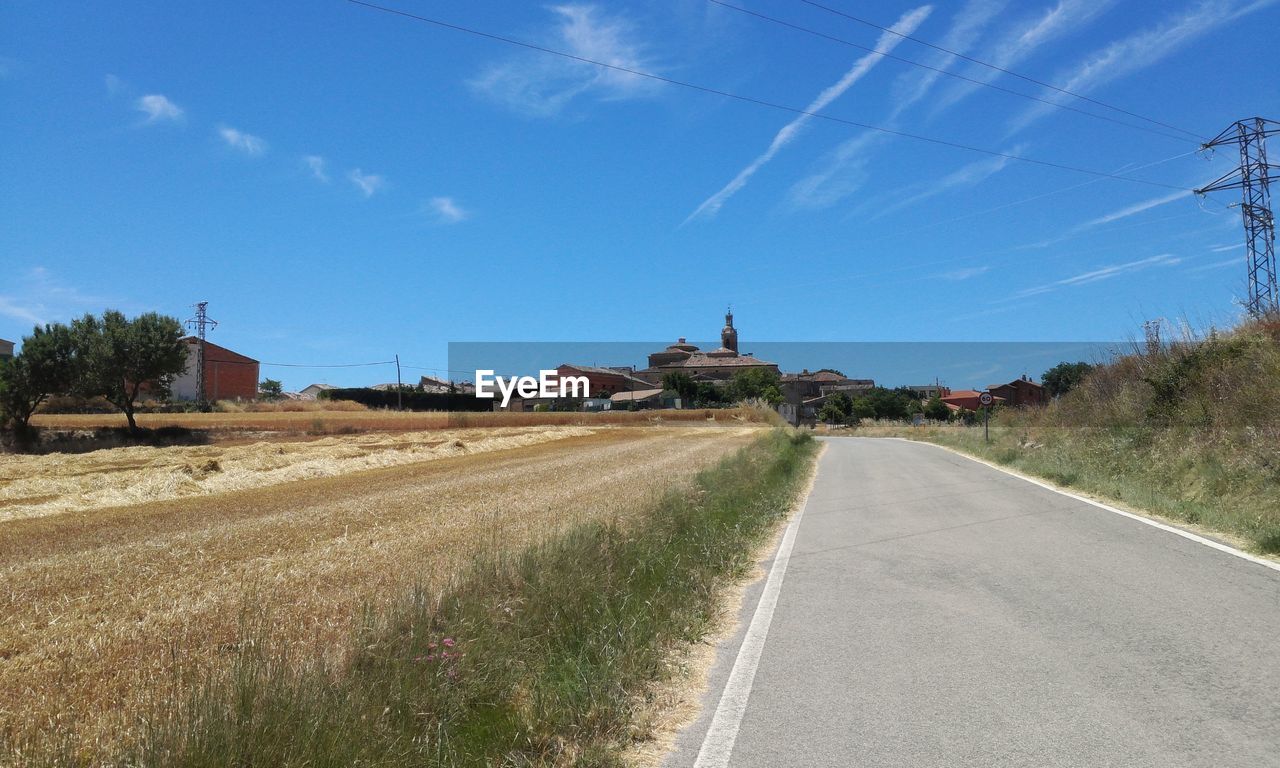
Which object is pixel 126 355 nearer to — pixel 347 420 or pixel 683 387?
pixel 347 420

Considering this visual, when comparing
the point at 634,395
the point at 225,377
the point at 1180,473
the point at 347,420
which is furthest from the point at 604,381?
the point at 1180,473

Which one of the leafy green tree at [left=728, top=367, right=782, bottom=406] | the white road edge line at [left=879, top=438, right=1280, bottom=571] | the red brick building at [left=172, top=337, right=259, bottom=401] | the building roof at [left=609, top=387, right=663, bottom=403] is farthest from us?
the building roof at [left=609, top=387, right=663, bottom=403]

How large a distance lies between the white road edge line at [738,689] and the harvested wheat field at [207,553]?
2.51 metres

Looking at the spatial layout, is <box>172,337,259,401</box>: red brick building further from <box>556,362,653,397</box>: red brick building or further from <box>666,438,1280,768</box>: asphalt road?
<box>666,438,1280,768</box>: asphalt road

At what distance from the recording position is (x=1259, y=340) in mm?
18422

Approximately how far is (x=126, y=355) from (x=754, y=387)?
3350 inches

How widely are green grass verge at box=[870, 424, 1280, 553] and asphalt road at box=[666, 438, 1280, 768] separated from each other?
177 cm

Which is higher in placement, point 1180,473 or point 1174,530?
point 1180,473

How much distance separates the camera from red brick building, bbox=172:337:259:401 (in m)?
90.6

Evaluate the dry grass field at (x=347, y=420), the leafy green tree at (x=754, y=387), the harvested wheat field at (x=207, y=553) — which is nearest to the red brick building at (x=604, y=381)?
the leafy green tree at (x=754, y=387)

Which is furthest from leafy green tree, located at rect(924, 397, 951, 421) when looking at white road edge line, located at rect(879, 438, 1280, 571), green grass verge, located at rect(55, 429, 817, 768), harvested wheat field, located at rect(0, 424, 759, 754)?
green grass verge, located at rect(55, 429, 817, 768)

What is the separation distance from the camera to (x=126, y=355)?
4966cm

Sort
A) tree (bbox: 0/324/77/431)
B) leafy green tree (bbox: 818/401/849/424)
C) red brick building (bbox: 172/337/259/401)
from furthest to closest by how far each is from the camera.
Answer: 1. leafy green tree (bbox: 818/401/849/424)
2. red brick building (bbox: 172/337/259/401)
3. tree (bbox: 0/324/77/431)

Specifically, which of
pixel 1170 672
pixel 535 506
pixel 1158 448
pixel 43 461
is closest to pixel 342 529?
pixel 535 506
